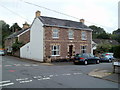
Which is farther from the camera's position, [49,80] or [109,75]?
[109,75]

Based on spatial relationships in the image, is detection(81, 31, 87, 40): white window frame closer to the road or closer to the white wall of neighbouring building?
the white wall of neighbouring building

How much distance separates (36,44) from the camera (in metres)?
23.8

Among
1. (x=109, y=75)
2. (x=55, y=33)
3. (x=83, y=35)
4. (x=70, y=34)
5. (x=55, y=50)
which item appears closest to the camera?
(x=109, y=75)

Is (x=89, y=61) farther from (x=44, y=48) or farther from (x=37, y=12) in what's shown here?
(x=37, y=12)

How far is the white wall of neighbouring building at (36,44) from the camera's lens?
73.7ft

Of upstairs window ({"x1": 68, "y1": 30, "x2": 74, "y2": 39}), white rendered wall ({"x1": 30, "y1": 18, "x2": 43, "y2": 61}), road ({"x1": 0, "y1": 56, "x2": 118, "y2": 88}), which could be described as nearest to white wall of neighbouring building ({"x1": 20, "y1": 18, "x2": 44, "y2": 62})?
white rendered wall ({"x1": 30, "y1": 18, "x2": 43, "y2": 61})

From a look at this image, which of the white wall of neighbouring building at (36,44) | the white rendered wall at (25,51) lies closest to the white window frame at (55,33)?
the white wall of neighbouring building at (36,44)

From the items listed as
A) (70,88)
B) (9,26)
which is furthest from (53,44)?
(9,26)

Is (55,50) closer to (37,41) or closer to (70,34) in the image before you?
(37,41)

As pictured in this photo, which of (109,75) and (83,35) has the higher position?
(83,35)

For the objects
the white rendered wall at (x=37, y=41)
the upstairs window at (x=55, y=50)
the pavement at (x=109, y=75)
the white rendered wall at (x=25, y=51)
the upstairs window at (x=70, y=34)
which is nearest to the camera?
the pavement at (x=109, y=75)

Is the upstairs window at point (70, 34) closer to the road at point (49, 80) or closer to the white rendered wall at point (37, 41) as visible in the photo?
the white rendered wall at point (37, 41)

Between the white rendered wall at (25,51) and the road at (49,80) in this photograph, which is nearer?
the road at (49,80)

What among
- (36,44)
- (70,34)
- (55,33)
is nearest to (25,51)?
(36,44)
